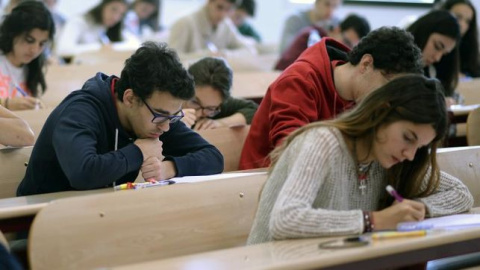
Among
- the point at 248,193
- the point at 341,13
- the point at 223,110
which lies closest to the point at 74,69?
the point at 223,110

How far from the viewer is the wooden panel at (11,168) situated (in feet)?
9.72

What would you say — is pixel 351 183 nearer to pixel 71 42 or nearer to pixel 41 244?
pixel 41 244

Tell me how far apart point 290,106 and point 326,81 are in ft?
0.61

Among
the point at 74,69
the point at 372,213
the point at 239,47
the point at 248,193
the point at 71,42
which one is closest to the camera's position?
the point at 372,213

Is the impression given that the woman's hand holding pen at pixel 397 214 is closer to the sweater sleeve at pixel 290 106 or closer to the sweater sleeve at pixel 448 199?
the sweater sleeve at pixel 448 199

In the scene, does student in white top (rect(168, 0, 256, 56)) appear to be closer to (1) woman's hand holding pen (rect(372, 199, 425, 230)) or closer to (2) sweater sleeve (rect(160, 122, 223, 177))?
(2) sweater sleeve (rect(160, 122, 223, 177))

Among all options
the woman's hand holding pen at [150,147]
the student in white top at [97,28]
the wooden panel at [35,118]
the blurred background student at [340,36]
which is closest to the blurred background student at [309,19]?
the blurred background student at [340,36]

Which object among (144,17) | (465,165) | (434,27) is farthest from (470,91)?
(144,17)

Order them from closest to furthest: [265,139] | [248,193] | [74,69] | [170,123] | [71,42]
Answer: [248,193] → [170,123] → [265,139] → [74,69] → [71,42]

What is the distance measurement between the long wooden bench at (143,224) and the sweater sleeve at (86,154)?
37 centimetres

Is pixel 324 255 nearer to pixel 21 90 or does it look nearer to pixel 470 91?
pixel 21 90

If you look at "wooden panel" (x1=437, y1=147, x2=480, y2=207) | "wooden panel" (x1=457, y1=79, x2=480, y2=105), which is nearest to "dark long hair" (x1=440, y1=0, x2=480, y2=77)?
"wooden panel" (x1=457, y1=79, x2=480, y2=105)

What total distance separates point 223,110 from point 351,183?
1.61m

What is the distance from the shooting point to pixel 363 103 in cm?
226
